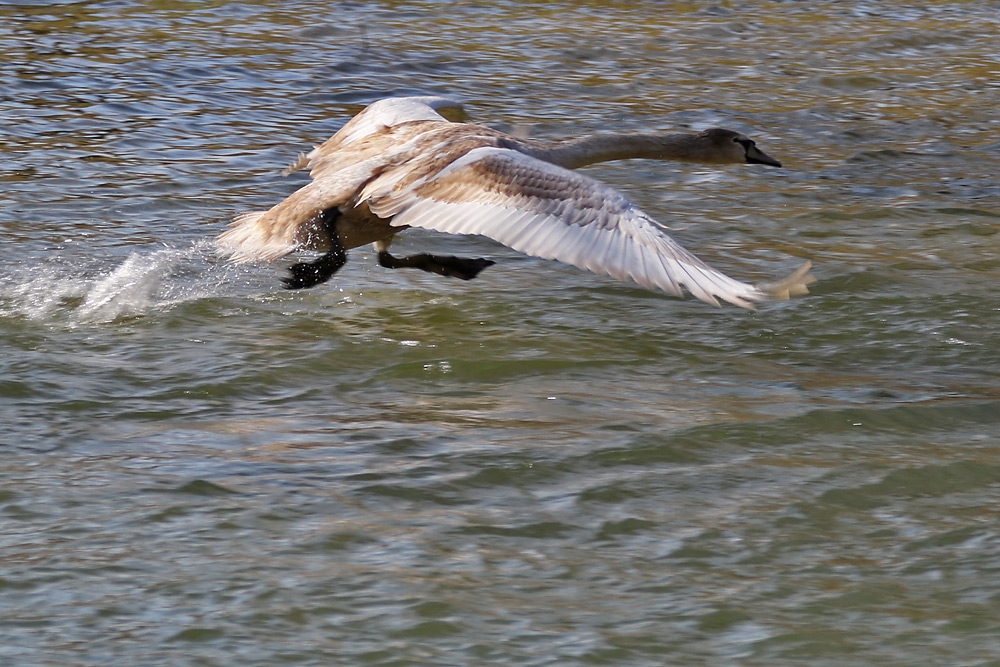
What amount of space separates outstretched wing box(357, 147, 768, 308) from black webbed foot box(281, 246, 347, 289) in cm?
80

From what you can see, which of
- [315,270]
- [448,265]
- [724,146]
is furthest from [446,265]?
[724,146]

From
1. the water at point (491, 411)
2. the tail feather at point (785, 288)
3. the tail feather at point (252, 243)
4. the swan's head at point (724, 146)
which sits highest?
the tail feather at point (785, 288)

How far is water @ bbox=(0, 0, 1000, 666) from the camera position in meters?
4.44

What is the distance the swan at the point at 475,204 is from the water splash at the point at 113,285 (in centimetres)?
40

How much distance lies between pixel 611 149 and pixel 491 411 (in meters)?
2.11

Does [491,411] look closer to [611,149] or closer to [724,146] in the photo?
[611,149]

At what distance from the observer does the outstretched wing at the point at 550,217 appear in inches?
231

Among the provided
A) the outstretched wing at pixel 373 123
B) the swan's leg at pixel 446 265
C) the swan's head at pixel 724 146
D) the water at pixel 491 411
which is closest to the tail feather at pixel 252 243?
the water at pixel 491 411

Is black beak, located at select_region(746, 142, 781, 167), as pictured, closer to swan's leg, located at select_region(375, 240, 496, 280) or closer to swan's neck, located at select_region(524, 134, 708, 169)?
swan's neck, located at select_region(524, 134, 708, 169)

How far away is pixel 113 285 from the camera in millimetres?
7562

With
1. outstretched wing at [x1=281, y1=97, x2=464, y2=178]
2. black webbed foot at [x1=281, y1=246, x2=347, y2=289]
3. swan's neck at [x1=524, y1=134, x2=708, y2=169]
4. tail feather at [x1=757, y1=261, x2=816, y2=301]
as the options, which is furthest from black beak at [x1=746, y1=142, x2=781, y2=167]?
tail feather at [x1=757, y1=261, x2=816, y2=301]

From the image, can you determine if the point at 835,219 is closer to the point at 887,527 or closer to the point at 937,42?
the point at 887,527

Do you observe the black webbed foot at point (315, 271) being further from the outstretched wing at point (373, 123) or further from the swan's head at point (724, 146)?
the swan's head at point (724, 146)

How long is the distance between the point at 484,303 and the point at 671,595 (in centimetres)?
332
